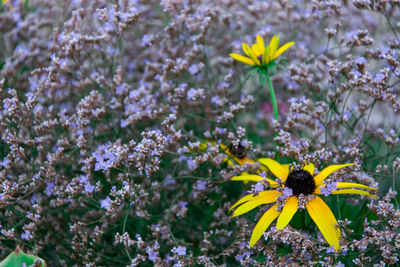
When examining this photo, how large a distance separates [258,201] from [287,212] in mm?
110

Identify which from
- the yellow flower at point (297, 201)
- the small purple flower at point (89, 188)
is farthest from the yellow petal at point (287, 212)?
the small purple flower at point (89, 188)

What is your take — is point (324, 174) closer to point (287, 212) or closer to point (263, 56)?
point (287, 212)

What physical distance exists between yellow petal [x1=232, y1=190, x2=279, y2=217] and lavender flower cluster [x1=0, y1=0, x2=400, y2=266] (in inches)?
2.4

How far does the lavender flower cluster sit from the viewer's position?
1.43 m

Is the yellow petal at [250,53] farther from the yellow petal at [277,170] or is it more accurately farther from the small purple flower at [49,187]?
the small purple flower at [49,187]

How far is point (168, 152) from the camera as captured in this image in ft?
4.94

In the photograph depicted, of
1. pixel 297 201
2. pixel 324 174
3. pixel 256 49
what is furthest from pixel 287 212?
pixel 256 49

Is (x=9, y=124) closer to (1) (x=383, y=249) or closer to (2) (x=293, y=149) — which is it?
(2) (x=293, y=149)

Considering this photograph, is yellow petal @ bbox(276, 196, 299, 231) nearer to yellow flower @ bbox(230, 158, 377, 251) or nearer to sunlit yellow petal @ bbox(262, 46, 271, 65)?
yellow flower @ bbox(230, 158, 377, 251)

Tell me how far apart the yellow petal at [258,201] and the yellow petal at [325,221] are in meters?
0.11

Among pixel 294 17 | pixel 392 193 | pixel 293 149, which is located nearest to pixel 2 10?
pixel 294 17

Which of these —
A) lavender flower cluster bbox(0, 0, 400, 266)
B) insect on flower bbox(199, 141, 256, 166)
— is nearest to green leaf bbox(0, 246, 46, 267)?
lavender flower cluster bbox(0, 0, 400, 266)

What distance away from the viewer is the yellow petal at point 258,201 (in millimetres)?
1311

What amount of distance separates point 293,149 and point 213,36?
4.10ft
